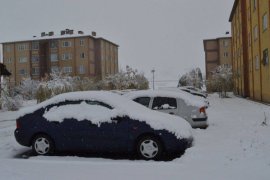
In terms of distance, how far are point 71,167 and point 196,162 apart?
237 cm

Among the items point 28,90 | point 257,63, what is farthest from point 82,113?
point 28,90

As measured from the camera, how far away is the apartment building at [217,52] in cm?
6806

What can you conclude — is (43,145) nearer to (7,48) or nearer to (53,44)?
(53,44)

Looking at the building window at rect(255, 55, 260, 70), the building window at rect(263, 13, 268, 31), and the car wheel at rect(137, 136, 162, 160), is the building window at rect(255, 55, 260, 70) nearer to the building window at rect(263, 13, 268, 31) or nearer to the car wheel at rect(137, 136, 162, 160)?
A: the building window at rect(263, 13, 268, 31)

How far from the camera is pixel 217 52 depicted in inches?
2736

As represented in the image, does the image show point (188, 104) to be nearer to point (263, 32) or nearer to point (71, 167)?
point (71, 167)

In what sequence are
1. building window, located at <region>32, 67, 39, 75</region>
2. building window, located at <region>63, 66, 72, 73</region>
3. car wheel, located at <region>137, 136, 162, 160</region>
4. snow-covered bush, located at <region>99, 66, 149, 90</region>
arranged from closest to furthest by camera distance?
car wheel, located at <region>137, 136, 162, 160</region> → snow-covered bush, located at <region>99, 66, 149, 90</region> → building window, located at <region>63, 66, 72, 73</region> → building window, located at <region>32, 67, 39, 75</region>

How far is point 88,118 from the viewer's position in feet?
26.1

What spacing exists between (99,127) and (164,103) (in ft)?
10.3

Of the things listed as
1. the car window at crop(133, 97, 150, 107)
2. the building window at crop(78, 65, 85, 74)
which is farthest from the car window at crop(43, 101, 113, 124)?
the building window at crop(78, 65, 85, 74)

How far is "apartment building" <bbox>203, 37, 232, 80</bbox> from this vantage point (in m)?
68.1

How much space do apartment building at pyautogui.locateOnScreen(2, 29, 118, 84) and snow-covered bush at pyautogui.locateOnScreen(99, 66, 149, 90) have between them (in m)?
13.0

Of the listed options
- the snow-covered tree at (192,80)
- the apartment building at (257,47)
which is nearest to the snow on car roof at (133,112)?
the apartment building at (257,47)

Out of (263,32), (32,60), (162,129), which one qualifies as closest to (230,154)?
(162,129)
